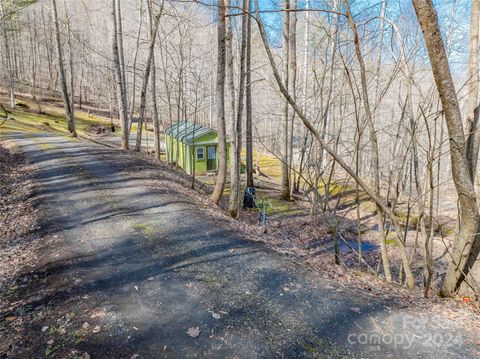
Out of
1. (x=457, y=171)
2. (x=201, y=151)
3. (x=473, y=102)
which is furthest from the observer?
(x=201, y=151)

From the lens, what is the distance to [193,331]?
3.94 metres

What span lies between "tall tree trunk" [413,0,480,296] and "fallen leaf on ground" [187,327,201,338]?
3.80 m

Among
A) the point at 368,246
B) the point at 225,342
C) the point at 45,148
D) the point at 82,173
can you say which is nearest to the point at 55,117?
the point at 45,148

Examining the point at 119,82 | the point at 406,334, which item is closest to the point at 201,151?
the point at 119,82

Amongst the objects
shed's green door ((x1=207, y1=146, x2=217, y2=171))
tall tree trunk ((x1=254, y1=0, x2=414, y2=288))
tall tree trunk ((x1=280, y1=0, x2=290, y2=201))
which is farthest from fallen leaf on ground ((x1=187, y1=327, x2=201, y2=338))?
shed's green door ((x1=207, y1=146, x2=217, y2=171))

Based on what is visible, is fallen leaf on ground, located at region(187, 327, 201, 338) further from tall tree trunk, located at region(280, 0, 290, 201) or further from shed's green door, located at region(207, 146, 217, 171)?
shed's green door, located at region(207, 146, 217, 171)

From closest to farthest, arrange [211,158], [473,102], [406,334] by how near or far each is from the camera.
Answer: [406,334]
[473,102]
[211,158]

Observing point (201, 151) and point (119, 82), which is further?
point (201, 151)

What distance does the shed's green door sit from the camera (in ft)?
71.8

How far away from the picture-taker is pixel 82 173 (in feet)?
35.7

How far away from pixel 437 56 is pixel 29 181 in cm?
1094

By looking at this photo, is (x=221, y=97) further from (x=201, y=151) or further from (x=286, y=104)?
(x=201, y=151)

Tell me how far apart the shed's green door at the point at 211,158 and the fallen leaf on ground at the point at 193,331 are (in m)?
18.2

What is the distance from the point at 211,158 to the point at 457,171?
1847 cm
